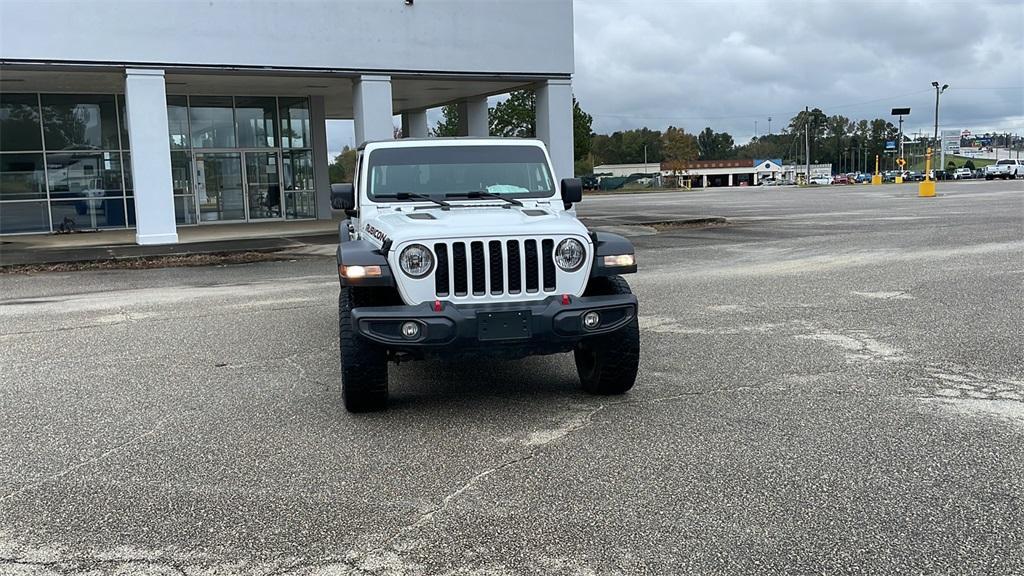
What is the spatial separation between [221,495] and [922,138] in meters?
166

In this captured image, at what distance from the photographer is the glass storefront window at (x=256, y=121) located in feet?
81.1

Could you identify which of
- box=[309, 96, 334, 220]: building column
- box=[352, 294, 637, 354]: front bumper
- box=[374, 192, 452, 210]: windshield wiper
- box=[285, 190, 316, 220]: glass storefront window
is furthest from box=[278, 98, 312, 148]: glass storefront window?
box=[352, 294, 637, 354]: front bumper

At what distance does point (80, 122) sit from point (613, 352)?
2201cm

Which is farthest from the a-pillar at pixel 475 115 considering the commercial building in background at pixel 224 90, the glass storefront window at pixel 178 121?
the glass storefront window at pixel 178 121

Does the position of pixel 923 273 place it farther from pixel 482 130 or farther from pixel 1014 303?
pixel 482 130

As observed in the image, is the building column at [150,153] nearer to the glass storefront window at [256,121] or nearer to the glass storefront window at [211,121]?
→ the glass storefront window at [211,121]

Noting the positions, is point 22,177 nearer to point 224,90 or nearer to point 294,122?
point 224,90

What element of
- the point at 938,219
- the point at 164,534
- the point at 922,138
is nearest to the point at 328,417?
the point at 164,534

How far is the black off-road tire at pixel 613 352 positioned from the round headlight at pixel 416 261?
3.73ft

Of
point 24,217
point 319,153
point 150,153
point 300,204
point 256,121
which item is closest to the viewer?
point 150,153

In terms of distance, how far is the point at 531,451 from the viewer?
15.9 feet

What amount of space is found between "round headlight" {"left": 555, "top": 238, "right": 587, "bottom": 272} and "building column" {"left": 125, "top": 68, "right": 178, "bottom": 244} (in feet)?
46.9

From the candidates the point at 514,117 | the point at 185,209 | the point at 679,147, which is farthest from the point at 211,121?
the point at 679,147

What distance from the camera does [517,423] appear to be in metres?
5.41
